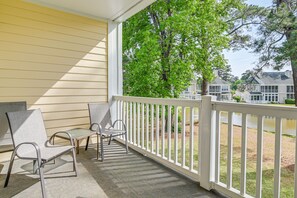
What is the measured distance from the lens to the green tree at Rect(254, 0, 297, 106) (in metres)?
6.32

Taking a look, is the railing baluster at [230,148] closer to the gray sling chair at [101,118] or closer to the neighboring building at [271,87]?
the gray sling chair at [101,118]

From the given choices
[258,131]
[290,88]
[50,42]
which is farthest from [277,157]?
[290,88]

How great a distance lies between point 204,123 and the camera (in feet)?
7.93

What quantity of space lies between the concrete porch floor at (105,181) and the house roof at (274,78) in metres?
5.24

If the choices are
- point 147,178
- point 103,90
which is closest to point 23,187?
point 147,178

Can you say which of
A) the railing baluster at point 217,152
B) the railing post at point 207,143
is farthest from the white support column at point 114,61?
the railing baluster at point 217,152

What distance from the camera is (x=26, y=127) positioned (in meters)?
2.60

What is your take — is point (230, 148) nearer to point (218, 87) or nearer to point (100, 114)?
point (100, 114)

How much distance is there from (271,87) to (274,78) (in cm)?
30

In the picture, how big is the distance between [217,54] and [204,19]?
149 centimetres

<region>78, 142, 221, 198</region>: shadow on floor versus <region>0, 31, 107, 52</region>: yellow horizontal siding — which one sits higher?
<region>0, 31, 107, 52</region>: yellow horizontal siding

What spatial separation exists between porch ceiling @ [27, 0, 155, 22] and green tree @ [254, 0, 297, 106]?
4765 millimetres

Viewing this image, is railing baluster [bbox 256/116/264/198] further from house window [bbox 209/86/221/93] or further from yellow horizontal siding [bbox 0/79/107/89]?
house window [bbox 209/86/221/93]

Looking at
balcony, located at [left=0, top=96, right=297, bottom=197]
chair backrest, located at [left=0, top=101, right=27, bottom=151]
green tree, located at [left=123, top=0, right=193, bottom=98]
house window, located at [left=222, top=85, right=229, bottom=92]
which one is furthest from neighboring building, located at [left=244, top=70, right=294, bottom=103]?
chair backrest, located at [left=0, top=101, right=27, bottom=151]
